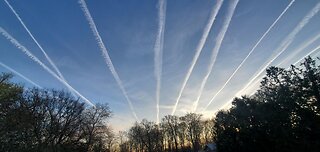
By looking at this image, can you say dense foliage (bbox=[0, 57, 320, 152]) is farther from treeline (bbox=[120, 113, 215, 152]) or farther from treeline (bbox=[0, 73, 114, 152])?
treeline (bbox=[120, 113, 215, 152])

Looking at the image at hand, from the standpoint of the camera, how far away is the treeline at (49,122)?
2288 centimetres

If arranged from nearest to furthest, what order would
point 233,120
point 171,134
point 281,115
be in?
point 281,115 < point 233,120 < point 171,134

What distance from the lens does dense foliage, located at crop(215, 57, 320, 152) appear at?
75.5ft

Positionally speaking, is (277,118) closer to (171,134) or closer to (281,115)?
(281,115)

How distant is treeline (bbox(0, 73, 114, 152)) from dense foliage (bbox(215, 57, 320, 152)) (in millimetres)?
22699

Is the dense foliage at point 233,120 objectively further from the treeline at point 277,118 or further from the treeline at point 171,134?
the treeline at point 171,134

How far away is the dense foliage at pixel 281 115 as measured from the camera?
23.0 metres

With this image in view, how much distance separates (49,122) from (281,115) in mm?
29597

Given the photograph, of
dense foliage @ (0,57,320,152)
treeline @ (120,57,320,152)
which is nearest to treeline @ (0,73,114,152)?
dense foliage @ (0,57,320,152)

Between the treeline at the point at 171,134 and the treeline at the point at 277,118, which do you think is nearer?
the treeline at the point at 277,118

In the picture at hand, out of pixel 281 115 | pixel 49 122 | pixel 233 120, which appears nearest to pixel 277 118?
pixel 281 115

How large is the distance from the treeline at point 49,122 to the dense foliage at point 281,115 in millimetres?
22699

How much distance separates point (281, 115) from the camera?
81.7 feet

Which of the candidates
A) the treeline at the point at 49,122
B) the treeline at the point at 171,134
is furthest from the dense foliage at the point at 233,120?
the treeline at the point at 171,134
